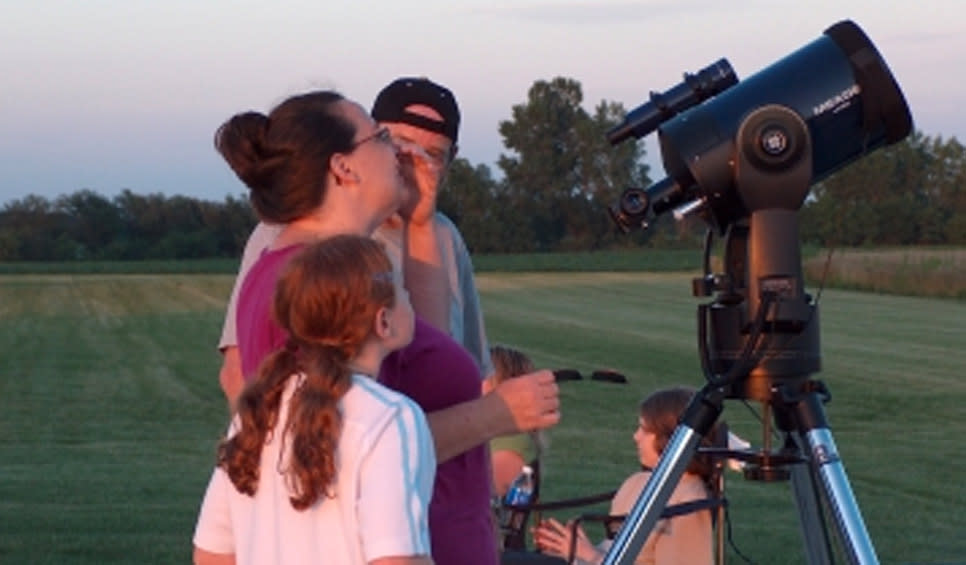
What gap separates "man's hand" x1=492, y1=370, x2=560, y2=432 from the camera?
8.91 ft

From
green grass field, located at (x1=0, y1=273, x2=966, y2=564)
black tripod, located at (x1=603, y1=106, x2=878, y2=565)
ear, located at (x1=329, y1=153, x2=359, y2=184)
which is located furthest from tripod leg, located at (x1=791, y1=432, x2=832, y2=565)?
green grass field, located at (x1=0, y1=273, x2=966, y2=564)

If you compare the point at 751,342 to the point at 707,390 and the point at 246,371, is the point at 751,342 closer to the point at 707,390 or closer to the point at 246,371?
the point at 707,390

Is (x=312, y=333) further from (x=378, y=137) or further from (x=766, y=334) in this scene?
(x=766, y=334)

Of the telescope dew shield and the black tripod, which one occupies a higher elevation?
the telescope dew shield

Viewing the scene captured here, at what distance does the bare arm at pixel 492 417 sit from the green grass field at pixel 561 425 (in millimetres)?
4360

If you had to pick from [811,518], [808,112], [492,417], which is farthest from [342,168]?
[811,518]

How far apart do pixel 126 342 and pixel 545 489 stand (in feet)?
52.4

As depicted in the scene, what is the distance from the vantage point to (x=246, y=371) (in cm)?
280

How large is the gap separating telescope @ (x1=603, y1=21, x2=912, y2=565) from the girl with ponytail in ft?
3.54

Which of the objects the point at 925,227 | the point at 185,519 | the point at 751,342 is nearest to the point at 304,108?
the point at 751,342

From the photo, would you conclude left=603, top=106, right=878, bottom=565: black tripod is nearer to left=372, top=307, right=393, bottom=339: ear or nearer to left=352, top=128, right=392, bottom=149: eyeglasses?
left=352, top=128, right=392, bottom=149: eyeglasses

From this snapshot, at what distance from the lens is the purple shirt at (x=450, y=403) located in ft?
9.07

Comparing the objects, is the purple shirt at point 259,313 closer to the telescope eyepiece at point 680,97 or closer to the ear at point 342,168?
the ear at point 342,168

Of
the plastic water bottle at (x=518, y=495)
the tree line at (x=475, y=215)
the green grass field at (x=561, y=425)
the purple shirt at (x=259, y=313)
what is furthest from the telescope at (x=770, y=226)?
the tree line at (x=475, y=215)
